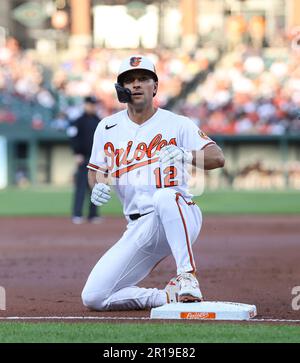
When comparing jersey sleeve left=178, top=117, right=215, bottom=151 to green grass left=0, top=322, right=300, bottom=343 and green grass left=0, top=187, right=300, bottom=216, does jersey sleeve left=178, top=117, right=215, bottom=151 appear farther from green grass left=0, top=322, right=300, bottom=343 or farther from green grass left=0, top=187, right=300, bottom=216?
green grass left=0, top=187, right=300, bottom=216

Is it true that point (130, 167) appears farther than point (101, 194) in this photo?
Yes

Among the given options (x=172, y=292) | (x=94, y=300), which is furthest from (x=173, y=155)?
(x=94, y=300)

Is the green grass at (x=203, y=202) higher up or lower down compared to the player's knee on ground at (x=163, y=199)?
lower down

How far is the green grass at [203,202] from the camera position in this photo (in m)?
19.6

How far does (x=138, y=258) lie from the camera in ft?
23.0

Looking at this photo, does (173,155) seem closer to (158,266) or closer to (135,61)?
(135,61)

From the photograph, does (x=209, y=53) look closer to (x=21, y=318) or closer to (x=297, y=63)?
(x=297, y=63)

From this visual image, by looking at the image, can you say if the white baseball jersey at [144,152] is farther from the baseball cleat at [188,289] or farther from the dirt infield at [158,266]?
the dirt infield at [158,266]

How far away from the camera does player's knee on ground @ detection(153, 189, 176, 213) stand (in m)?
6.61

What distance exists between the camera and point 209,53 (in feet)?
109

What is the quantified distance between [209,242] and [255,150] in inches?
665

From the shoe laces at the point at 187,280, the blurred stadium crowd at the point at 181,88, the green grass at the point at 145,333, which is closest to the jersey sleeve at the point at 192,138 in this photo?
the shoe laces at the point at 187,280

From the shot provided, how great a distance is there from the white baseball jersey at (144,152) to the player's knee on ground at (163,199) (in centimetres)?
20

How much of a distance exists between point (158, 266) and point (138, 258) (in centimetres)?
354
